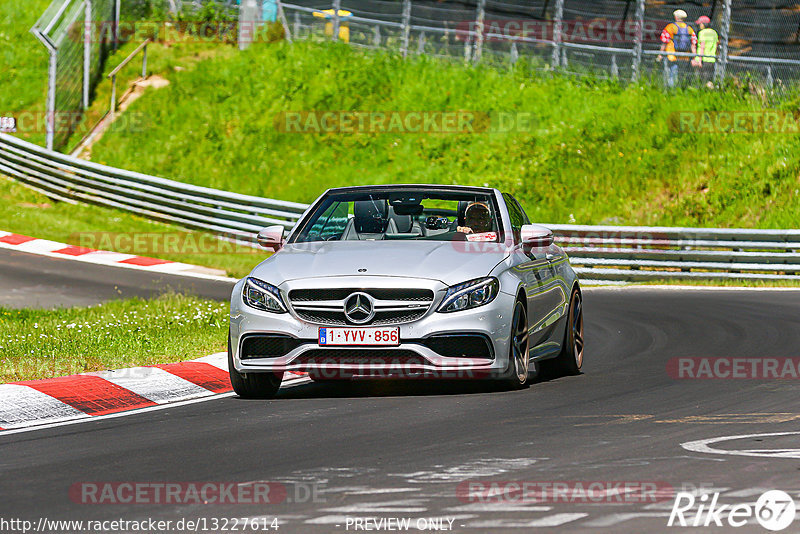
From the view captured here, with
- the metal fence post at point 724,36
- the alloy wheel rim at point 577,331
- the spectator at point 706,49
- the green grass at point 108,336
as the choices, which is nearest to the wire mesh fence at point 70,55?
the spectator at point 706,49

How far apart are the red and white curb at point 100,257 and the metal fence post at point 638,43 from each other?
11.4 m

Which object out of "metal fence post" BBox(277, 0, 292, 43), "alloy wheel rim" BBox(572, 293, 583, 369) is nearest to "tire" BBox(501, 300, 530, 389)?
"alloy wheel rim" BBox(572, 293, 583, 369)

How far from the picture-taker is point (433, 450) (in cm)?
730

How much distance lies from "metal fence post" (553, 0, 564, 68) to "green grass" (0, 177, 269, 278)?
862 centimetres

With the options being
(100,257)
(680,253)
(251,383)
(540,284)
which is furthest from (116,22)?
(251,383)

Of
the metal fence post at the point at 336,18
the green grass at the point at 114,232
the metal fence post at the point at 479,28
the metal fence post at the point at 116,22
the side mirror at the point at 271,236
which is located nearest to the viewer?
the side mirror at the point at 271,236

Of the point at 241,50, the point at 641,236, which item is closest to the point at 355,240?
the point at 641,236

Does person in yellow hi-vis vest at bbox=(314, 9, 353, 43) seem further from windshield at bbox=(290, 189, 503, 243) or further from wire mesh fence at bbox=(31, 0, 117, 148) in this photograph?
windshield at bbox=(290, 189, 503, 243)

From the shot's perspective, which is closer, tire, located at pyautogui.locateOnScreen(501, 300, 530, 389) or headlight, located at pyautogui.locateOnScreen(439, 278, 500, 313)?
headlight, located at pyautogui.locateOnScreen(439, 278, 500, 313)

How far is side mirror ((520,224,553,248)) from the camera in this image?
10.4 meters

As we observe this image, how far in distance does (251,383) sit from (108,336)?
11.6ft

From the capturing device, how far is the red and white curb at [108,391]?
903 centimetres

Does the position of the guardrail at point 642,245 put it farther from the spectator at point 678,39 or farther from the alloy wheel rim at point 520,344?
the alloy wheel rim at point 520,344

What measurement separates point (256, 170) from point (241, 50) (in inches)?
231
